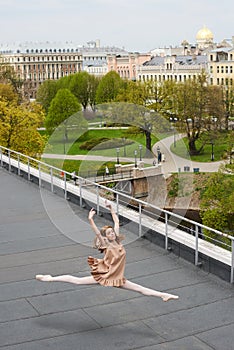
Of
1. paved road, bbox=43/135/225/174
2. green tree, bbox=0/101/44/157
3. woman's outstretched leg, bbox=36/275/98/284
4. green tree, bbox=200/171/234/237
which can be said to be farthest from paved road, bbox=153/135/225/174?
woman's outstretched leg, bbox=36/275/98/284

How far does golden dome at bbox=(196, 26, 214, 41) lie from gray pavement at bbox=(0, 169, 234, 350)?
139712 mm

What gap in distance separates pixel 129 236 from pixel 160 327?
437 centimetres

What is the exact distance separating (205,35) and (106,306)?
144 metres

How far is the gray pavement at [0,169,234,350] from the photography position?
340 inches

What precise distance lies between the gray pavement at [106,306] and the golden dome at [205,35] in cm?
13971

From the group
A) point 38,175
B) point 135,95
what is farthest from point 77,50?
point 38,175

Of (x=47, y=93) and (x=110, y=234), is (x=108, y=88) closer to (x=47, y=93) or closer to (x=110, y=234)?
(x=47, y=93)

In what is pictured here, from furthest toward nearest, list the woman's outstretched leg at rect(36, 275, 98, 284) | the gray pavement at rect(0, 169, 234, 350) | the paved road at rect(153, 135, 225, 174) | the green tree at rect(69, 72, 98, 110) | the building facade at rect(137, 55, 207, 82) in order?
1. the building facade at rect(137, 55, 207, 82)
2. the green tree at rect(69, 72, 98, 110)
3. the paved road at rect(153, 135, 225, 174)
4. the woman's outstretched leg at rect(36, 275, 98, 284)
5. the gray pavement at rect(0, 169, 234, 350)

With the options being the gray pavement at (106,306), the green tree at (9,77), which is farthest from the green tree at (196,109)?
the gray pavement at (106,306)

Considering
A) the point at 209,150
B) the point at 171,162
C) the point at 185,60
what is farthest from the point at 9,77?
the point at 171,162

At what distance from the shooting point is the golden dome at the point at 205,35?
5832 inches

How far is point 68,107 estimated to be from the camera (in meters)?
80.4

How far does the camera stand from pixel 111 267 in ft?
29.6

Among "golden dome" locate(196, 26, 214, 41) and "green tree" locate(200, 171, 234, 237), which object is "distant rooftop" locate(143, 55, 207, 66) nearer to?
"golden dome" locate(196, 26, 214, 41)
